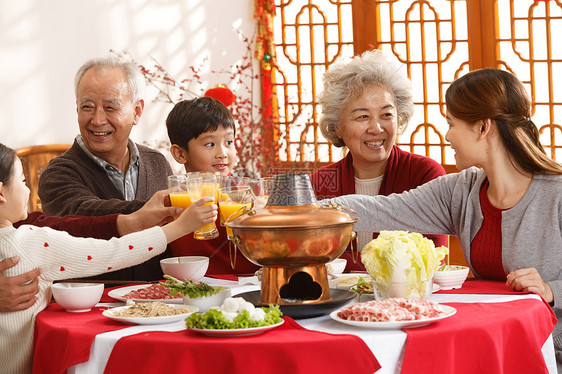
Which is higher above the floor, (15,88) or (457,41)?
A: (457,41)

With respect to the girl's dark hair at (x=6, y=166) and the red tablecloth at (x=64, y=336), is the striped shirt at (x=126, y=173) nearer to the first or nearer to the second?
the girl's dark hair at (x=6, y=166)

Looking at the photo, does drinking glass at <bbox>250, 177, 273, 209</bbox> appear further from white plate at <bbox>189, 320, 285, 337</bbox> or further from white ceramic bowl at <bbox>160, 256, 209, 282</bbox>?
white plate at <bbox>189, 320, 285, 337</bbox>

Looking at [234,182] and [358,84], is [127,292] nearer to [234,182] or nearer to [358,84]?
[234,182]

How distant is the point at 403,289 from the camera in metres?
1.87

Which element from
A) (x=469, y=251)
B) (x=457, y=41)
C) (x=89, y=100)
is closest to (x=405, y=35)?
(x=457, y=41)

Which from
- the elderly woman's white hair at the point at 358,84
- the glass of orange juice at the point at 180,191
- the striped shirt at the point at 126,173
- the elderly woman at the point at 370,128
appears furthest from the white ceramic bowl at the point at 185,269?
the elderly woman's white hair at the point at 358,84

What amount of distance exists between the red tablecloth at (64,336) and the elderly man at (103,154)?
1142mm

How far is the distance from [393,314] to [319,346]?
200 mm

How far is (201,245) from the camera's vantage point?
2.62 m

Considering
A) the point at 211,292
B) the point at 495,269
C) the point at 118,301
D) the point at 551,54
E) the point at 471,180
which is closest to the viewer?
the point at 211,292

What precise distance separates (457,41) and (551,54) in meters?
0.70

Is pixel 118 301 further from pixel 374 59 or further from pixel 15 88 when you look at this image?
pixel 15 88

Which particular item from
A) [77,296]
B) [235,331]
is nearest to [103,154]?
[77,296]

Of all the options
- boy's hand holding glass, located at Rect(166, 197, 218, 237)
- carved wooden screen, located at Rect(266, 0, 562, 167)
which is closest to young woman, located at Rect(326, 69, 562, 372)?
boy's hand holding glass, located at Rect(166, 197, 218, 237)
